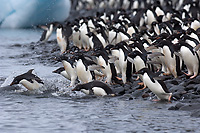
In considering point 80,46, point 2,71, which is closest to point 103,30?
point 80,46

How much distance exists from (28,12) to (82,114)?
18016mm

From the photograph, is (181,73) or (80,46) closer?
(181,73)

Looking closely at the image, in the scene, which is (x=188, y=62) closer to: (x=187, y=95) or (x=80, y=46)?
(x=187, y=95)

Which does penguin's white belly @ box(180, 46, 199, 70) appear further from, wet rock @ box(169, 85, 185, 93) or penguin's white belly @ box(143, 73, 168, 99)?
penguin's white belly @ box(143, 73, 168, 99)

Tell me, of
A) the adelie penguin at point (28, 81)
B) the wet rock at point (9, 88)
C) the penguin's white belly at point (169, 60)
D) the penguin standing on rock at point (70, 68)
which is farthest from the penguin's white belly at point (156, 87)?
the wet rock at point (9, 88)

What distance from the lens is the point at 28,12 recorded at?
945 inches

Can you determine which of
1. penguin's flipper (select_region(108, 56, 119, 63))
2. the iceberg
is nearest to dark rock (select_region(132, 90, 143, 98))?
penguin's flipper (select_region(108, 56, 119, 63))

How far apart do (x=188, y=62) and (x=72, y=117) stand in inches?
119

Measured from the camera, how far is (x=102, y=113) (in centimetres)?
677

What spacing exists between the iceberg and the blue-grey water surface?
36.4 ft

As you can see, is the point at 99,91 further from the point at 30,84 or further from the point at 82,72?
the point at 30,84

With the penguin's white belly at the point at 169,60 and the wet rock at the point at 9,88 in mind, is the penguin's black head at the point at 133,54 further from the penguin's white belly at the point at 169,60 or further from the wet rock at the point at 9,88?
the wet rock at the point at 9,88


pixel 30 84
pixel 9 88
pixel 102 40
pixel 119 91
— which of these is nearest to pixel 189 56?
pixel 119 91

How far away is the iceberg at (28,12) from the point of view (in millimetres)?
20688
